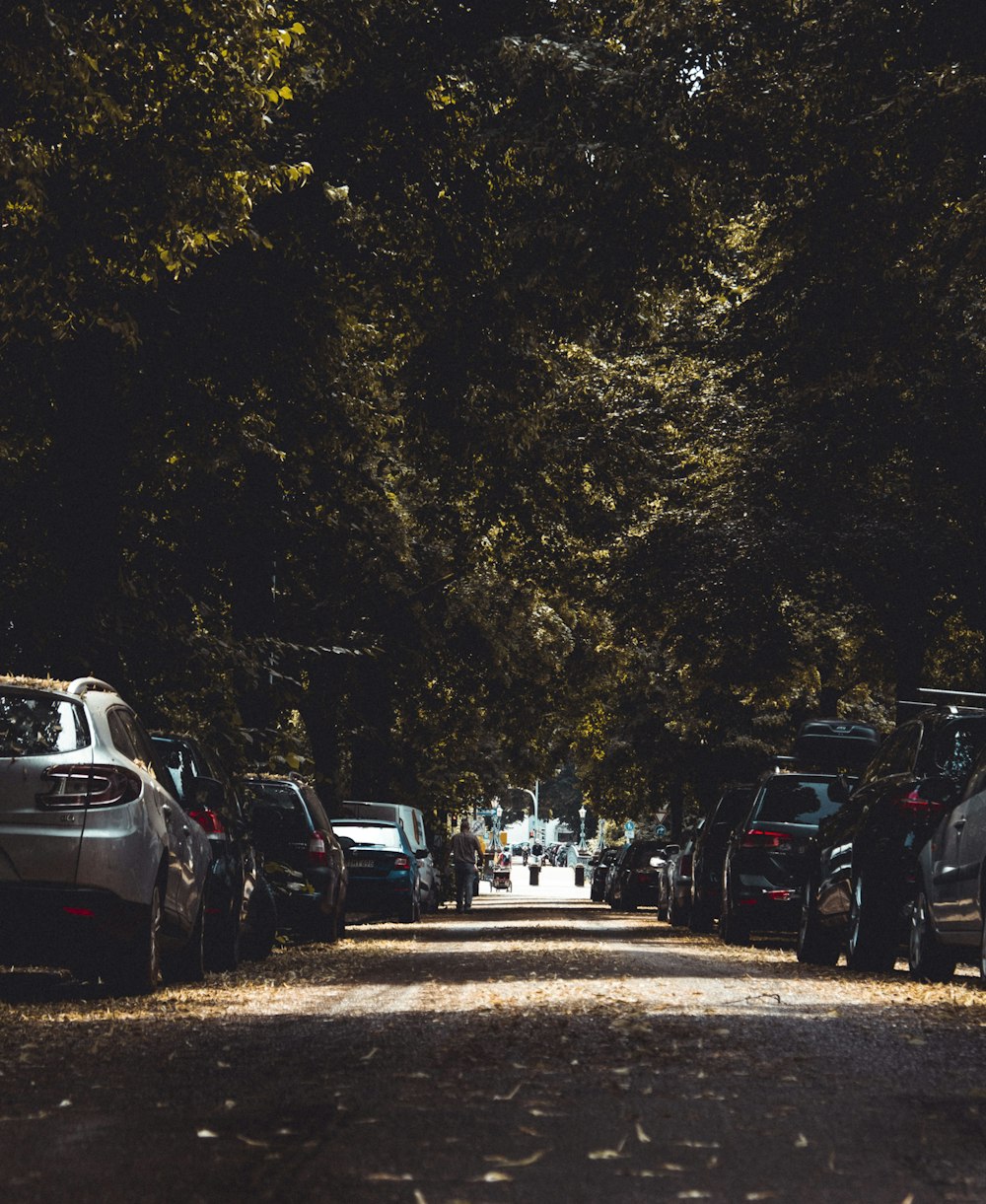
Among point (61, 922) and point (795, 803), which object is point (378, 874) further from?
point (61, 922)

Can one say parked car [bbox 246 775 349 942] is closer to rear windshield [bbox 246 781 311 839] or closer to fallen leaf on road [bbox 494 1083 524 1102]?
rear windshield [bbox 246 781 311 839]

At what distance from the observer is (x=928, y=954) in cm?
1320

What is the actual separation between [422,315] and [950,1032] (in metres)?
12.0

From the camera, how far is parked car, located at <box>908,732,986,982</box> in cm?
1161

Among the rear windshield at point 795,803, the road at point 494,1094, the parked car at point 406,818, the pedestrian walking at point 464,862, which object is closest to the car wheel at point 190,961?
the road at point 494,1094

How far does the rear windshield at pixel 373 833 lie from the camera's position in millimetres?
27000

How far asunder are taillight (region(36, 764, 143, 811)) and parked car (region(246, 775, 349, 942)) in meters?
7.83

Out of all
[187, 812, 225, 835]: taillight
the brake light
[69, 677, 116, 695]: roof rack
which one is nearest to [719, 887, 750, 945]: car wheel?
the brake light

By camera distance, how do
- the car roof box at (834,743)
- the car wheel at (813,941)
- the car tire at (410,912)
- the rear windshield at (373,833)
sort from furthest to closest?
the car tire at (410,912)
the rear windshield at (373,833)
the car roof box at (834,743)
the car wheel at (813,941)

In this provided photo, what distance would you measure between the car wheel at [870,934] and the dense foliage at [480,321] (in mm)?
5033

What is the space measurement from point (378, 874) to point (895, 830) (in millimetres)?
13949

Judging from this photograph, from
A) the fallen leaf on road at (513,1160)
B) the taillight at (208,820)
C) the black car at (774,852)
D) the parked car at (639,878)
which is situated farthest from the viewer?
the parked car at (639,878)

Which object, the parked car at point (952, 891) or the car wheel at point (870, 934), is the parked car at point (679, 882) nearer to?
the car wheel at point (870, 934)

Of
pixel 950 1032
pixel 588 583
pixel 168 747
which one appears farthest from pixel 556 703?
pixel 950 1032
